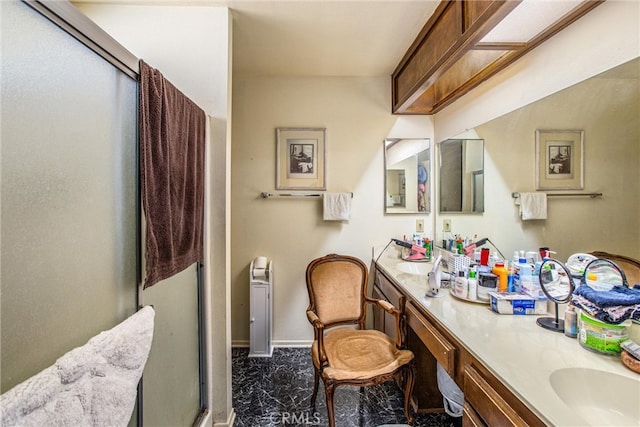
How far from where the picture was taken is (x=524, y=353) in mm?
876

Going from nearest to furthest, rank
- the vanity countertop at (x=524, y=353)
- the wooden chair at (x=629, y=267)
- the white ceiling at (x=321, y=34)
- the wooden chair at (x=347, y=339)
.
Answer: the vanity countertop at (x=524, y=353)
the wooden chair at (x=629, y=267)
the wooden chair at (x=347, y=339)
the white ceiling at (x=321, y=34)

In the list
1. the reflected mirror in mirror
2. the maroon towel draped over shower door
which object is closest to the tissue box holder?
the reflected mirror in mirror

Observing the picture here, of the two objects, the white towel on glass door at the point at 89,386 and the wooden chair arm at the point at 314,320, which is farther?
the wooden chair arm at the point at 314,320

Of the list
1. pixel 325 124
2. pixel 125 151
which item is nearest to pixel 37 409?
pixel 125 151

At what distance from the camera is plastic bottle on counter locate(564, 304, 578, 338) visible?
3.18ft

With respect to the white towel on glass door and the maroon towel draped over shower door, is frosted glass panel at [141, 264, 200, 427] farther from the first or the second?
the white towel on glass door

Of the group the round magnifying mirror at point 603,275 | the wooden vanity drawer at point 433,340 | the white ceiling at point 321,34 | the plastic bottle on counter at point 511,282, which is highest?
the white ceiling at point 321,34

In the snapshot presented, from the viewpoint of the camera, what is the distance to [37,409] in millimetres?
549

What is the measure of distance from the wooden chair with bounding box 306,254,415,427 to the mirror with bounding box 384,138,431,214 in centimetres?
82

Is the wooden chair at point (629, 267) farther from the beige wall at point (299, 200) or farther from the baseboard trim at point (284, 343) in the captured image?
the baseboard trim at point (284, 343)

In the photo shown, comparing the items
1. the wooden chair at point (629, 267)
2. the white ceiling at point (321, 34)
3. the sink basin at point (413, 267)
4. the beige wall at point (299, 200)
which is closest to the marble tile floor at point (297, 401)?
the beige wall at point (299, 200)

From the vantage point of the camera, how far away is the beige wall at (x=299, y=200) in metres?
2.38

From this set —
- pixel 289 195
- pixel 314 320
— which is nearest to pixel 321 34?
pixel 289 195

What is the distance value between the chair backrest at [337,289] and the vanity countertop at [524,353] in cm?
66
